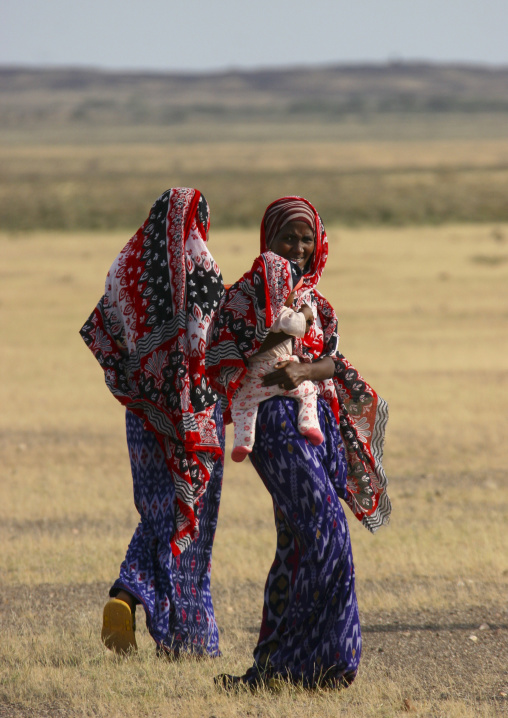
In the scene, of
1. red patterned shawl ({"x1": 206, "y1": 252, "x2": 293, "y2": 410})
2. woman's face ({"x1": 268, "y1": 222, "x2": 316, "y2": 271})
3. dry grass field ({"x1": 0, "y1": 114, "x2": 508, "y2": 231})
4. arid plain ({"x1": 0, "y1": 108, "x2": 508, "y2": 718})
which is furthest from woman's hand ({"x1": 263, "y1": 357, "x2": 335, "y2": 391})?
dry grass field ({"x1": 0, "y1": 114, "x2": 508, "y2": 231})

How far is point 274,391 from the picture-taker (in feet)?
14.3

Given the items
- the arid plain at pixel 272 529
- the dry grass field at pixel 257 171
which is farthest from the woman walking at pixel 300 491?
the dry grass field at pixel 257 171

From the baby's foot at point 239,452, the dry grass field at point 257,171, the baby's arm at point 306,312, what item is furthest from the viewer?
the dry grass field at point 257,171

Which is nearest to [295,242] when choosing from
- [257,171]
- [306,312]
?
[306,312]

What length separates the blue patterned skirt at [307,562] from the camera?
4.32 metres

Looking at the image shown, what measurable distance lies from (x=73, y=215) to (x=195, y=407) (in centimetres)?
4406

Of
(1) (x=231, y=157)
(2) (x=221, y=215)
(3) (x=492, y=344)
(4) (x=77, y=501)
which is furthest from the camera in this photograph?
(1) (x=231, y=157)

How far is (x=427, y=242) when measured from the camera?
35938 mm

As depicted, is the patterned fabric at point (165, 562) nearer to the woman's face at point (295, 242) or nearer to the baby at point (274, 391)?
the baby at point (274, 391)

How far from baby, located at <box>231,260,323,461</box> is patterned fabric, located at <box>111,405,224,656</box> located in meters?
0.64

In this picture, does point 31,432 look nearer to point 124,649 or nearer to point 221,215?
point 124,649

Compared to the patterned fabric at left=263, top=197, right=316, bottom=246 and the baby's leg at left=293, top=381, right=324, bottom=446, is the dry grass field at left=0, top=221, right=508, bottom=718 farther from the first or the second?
the patterned fabric at left=263, top=197, right=316, bottom=246

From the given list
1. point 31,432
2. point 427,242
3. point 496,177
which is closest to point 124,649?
point 31,432

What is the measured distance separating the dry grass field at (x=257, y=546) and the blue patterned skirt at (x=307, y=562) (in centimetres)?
12
